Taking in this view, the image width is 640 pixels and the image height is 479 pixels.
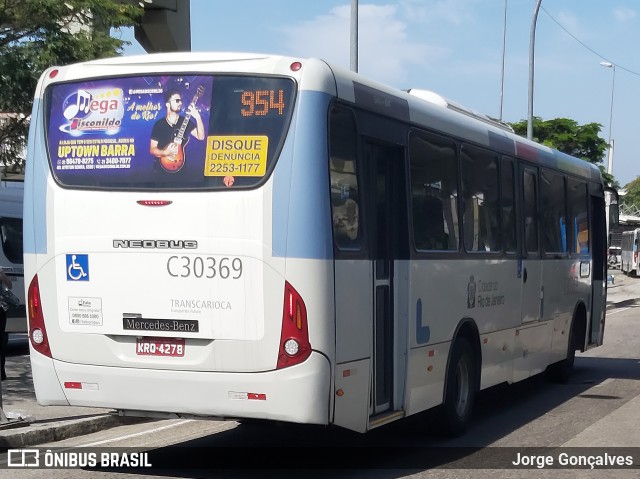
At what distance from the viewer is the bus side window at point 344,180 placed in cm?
766

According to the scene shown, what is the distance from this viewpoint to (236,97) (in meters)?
7.64

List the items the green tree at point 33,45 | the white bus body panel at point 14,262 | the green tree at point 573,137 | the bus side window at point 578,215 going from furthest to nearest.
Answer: the green tree at point 573,137 → the white bus body panel at point 14,262 → the bus side window at point 578,215 → the green tree at point 33,45

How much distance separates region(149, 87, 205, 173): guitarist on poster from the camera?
25.3ft

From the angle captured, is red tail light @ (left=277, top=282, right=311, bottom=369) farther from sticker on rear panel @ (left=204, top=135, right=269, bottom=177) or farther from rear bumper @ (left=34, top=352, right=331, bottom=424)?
sticker on rear panel @ (left=204, top=135, right=269, bottom=177)

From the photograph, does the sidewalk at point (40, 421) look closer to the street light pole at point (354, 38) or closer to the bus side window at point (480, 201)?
the bus side window at point (480, 201)

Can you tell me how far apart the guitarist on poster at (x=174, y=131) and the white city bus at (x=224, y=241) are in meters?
0.01

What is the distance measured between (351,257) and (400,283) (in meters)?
1.19

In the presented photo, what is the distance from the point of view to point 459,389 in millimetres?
10516

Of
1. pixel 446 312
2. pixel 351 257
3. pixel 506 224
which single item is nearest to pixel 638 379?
pixel 506 224

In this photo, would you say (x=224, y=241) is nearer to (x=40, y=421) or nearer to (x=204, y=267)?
(x=204, y=267)

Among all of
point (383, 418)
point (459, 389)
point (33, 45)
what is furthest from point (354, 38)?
point (383, 418)

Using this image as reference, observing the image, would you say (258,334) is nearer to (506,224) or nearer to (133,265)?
(133,265)

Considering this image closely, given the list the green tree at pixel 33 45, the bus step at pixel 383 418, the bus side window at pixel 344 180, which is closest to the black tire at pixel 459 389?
the bus step at pixel 383 418

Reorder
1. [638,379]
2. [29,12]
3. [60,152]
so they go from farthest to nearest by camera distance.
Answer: [638,379] < [29,12] < [60,152]
